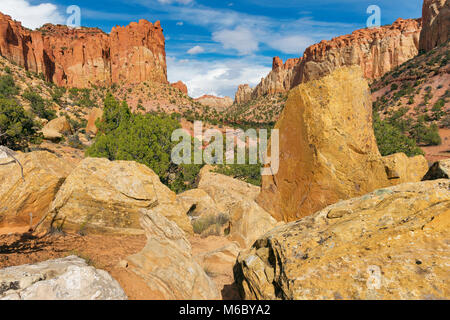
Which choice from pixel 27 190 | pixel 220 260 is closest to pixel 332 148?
pixel 220 260

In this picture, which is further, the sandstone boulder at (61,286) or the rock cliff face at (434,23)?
the rock cliff face at (434,23)

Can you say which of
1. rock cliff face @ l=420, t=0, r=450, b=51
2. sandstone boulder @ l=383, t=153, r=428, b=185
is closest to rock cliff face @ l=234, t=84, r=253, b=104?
rock cliff face @ l=420, t=0, r=450, b=51

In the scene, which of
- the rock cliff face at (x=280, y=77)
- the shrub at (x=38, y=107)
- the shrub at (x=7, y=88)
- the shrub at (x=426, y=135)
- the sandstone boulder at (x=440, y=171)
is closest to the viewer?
the sandstone boulder at (x=440, y=171)

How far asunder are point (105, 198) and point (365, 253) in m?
7.29

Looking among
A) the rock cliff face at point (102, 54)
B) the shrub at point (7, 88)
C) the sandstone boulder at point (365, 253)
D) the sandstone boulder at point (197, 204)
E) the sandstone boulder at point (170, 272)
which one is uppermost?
the rock cliff face at point (102, 54)

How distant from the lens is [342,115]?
7508 millimetres

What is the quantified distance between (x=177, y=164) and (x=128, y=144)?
435cm

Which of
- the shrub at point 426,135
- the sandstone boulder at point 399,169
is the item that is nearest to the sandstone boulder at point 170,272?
the sandstone boulder at point 399,169

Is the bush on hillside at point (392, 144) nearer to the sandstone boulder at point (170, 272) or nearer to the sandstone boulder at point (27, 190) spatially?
the sandstone boulder at point (170, 272)

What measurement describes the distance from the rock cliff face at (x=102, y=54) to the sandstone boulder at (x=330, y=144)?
7943 centimetres

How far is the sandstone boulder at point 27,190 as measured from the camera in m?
7.59

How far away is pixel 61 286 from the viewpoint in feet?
10.3

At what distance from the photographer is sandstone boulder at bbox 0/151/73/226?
759 centimetres

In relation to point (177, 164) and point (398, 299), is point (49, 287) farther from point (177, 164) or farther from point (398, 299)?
point (177, 164)
